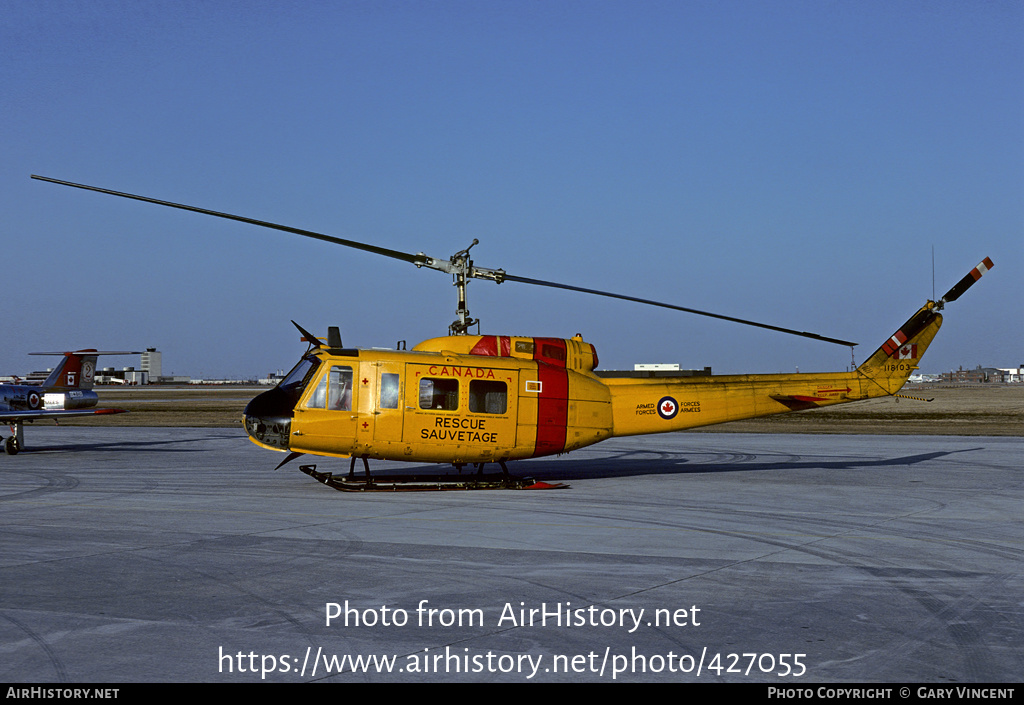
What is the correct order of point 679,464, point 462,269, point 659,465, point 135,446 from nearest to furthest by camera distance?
point 462,269
point 659,465
point 679,464
point 135,446

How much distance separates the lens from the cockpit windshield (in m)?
16.3

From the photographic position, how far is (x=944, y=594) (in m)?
8.30

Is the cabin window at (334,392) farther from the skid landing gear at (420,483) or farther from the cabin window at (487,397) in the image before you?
the cabin window at (487,397)

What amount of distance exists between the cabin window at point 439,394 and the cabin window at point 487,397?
12.2 inches

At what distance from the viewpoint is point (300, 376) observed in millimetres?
16453

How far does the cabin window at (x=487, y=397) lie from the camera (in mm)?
16672

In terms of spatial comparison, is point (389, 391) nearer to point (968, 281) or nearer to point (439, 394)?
point (439, 394)

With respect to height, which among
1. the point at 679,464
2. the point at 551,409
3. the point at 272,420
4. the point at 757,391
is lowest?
the point at 679,464

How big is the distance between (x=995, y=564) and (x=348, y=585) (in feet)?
23.0

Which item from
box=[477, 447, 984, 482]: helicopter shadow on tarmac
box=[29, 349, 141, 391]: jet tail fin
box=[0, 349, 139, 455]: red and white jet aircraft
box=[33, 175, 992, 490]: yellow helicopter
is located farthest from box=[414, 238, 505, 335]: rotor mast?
box=[29, 349, 141, 391]: jet tail fin

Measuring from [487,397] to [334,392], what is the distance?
2833 mm

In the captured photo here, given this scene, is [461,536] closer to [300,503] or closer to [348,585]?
[348,585]

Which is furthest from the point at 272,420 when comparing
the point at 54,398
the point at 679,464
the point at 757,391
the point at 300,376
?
the point at 54,398
